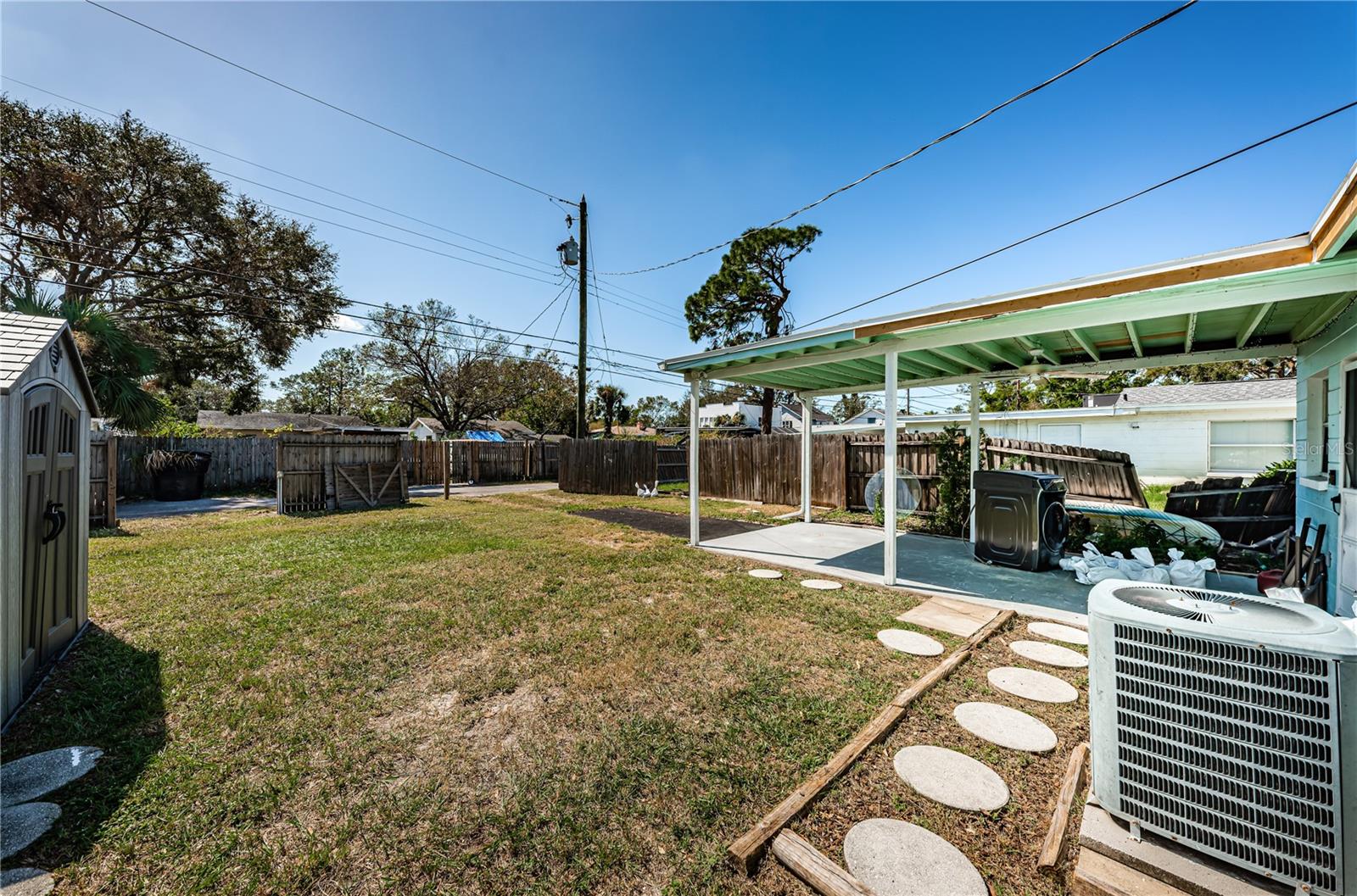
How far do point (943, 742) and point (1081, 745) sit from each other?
55 centimetres

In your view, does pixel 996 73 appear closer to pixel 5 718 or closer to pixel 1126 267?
pixel 1126 267

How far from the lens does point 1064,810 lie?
1691 mm

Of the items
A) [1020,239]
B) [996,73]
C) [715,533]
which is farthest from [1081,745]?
[1020,239]

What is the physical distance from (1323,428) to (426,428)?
3463 centimetres

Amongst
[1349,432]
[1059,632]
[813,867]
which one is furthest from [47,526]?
[1349,432]

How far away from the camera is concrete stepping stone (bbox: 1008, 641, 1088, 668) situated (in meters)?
2.99

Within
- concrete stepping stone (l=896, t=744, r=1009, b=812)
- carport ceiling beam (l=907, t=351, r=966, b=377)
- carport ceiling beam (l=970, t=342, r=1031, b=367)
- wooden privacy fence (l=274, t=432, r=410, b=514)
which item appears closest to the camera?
concrete stepping stone (l=896, t=744, r=1009, b=812)

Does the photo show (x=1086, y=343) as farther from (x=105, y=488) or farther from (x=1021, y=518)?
(x=105, y=488)

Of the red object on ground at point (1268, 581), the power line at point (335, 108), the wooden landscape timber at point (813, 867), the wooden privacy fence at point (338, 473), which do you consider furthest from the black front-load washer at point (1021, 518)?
the power line at point (335, 108)

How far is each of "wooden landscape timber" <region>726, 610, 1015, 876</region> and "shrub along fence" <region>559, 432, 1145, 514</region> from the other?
579 centimetres

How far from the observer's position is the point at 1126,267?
330 cm

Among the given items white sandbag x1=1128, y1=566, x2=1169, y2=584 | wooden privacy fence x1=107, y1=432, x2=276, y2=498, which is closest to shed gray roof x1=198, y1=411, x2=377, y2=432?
wooden privacy fence x1=107, y1=432, x2=276, y2=498

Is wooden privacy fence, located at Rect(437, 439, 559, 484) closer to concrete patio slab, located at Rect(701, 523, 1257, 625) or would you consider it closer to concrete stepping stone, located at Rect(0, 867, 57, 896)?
concrete patio slab, located at Rect(701, 523, 1257, 625)

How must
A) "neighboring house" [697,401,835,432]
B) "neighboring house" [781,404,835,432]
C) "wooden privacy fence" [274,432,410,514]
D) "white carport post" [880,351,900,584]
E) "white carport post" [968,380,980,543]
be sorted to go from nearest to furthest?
"white carport post" [880,351,900,584] → "white carport post" [968,380,980,543] → "wooden privacy fence" [274,432,410,514] → "neighboring house" [781,404,835,432] → "neighboring house" [697,401,835,432]
